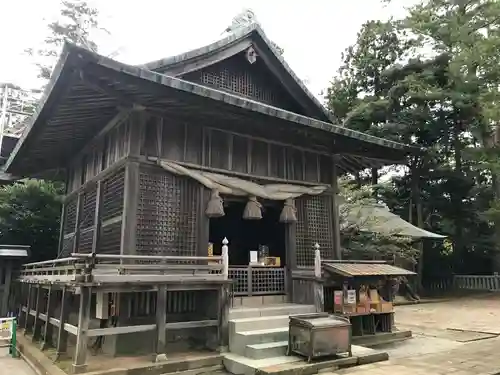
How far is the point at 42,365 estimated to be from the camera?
6.62 m

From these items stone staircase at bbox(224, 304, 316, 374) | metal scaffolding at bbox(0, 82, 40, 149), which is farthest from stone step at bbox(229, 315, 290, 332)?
metal scaffolding at bbox(0, 82, 40, 149)

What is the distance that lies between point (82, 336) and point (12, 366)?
2.72 m

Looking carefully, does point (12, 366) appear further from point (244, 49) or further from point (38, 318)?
point (244, 49)

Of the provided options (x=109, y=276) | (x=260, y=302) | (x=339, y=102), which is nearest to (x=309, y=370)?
(x=260, y=302)

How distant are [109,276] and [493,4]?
11494 millimetres

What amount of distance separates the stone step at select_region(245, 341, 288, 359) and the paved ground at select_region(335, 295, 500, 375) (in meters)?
1.06

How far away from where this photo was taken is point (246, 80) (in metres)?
10.5

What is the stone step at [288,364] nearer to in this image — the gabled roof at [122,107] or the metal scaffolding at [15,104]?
the gabled roof at [122,107]

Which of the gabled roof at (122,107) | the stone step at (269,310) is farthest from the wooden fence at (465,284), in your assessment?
the stone step at (269,310)

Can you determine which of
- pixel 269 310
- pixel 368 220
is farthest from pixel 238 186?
pixel 368 220

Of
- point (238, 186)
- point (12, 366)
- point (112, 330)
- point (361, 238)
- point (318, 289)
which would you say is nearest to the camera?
point (112, 330)

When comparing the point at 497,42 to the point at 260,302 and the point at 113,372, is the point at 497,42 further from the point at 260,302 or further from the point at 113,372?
the point at 113,372

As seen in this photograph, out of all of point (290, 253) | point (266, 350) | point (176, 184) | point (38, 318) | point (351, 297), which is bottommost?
point (266, 350)

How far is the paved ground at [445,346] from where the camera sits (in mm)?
6473
